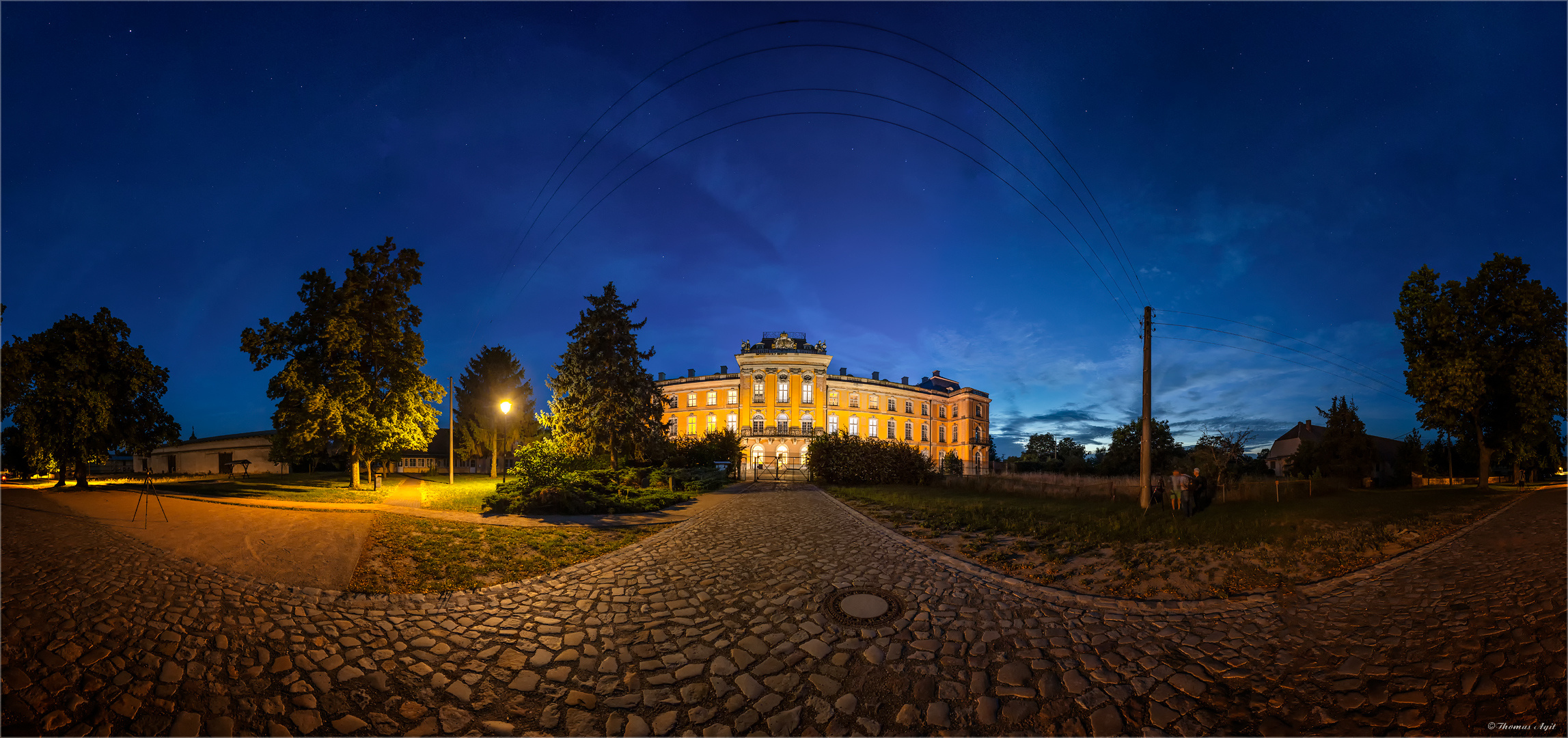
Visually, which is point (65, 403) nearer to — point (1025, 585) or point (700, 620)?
point (700, 620)

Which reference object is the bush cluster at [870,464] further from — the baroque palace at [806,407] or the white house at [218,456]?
the white house at [218,456]

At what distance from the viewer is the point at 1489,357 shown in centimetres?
2320

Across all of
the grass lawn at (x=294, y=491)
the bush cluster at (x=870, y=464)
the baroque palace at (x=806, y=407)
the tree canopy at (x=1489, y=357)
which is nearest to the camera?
the grass lawn at (x=294, y=491)

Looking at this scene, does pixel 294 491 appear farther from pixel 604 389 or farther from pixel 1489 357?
pixel 1489 357

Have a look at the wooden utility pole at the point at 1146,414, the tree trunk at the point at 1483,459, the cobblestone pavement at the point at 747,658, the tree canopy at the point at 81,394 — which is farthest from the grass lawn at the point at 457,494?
the tree trunk at the point at 1483,459

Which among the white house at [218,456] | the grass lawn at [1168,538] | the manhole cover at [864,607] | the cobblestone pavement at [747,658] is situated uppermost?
the cobblestone pavement at [747,658]

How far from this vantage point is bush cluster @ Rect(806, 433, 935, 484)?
90.8 ft

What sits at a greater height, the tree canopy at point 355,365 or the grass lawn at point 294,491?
the tree canopy at point 355,365

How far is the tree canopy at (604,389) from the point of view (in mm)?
23672

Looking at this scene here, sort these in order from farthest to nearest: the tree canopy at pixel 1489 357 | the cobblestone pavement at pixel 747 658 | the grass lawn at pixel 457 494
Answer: the tree canopy at pixel 1489 357 < the grass lawn at pixel 457 494 < the cobblestone pavement at pixel 747 658

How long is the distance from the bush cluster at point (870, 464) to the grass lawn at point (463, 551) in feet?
57.9

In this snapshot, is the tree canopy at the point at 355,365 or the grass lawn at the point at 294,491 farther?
the tree canopy at the point at 355,365

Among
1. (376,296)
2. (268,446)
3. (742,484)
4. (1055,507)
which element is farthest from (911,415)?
(268,446)

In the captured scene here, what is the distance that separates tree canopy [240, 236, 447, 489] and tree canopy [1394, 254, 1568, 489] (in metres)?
46.9
